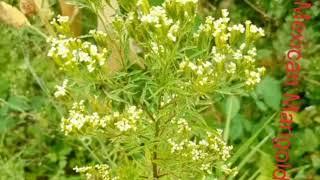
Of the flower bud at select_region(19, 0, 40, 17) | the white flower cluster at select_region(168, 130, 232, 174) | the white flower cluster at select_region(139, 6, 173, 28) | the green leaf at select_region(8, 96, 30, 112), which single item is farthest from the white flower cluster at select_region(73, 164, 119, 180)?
the green leaf at select_region(8, 96, 30, 112)

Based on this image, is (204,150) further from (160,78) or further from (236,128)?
(236,128)

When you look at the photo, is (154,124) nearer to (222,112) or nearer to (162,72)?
(162,72)

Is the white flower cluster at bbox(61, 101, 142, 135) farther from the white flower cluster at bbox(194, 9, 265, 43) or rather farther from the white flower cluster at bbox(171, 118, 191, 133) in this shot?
the white flower cluster at bbox(194, 9, 265, 43)

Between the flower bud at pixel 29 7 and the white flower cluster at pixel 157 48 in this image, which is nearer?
the white flower cluster at pixel 157 48

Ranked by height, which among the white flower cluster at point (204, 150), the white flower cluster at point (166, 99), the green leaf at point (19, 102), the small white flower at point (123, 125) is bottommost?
the white flower cluster at point (204, 150)

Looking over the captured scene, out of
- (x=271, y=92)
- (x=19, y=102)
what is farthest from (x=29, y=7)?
(x=271, y=92)

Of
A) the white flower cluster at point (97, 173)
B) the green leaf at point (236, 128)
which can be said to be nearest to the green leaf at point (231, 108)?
the green leaf at point (236, 128)

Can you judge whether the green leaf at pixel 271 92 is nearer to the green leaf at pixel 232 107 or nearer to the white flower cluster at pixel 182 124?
the green leaf at pixel 232 107
